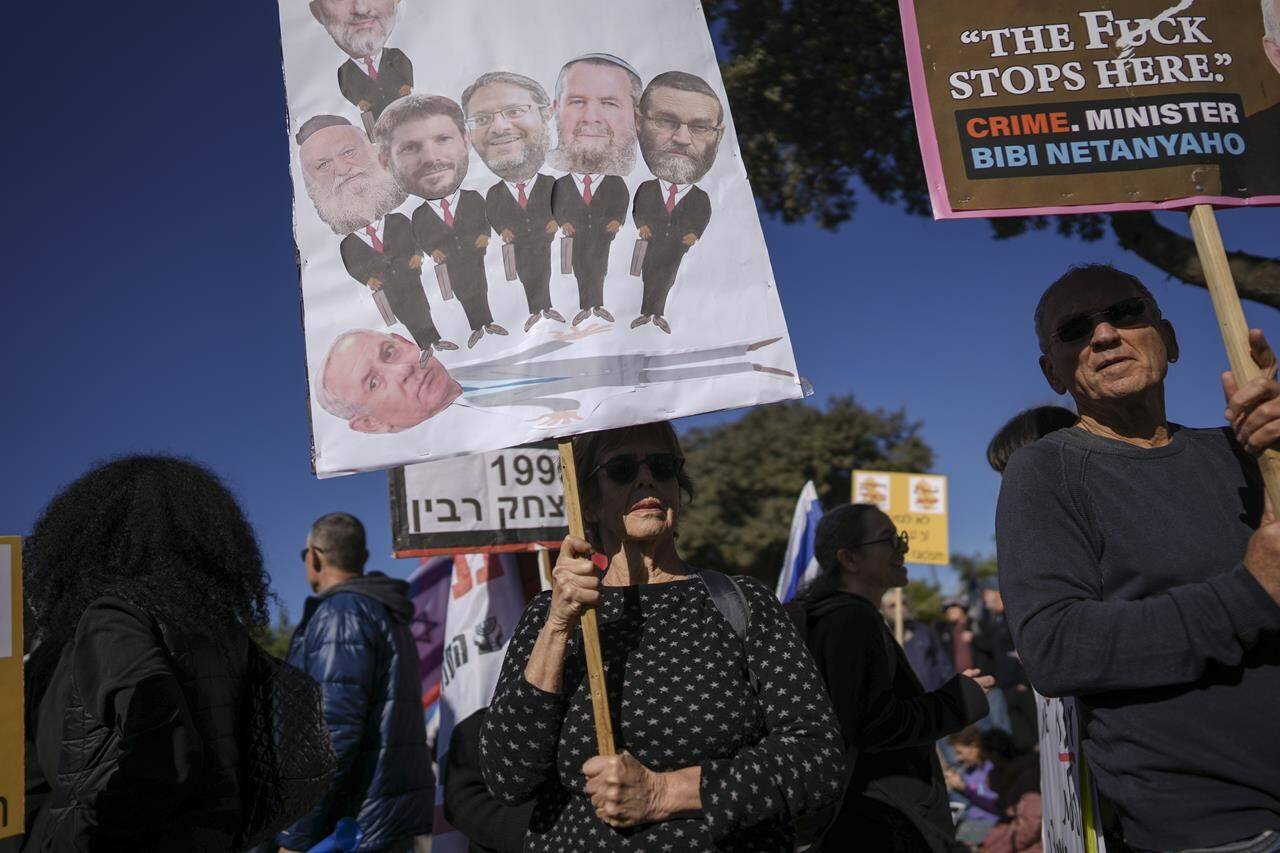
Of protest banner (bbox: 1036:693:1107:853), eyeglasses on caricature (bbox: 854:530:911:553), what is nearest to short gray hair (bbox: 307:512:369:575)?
eyeglasses on caricature (bbox: 854:530:911:553)

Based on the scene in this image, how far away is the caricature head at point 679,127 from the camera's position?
2744mm

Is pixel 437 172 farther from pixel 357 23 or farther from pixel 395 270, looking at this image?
pixel 357 23


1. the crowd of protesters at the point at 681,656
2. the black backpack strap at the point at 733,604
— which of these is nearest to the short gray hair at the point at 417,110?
the crowd of protesters at the point at 681,656

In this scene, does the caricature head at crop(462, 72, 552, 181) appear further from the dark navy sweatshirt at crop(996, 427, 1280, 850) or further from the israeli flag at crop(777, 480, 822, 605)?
the israeli flag at crop(777, 480, 822, 605)

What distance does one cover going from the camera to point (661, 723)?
2354mm

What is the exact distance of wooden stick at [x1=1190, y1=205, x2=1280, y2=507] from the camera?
2.06 metres

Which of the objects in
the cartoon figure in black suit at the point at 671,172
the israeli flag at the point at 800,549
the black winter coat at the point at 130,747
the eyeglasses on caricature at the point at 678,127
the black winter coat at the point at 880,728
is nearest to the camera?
the black winter coat at the point at 130,747

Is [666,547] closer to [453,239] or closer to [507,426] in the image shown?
[507,426]

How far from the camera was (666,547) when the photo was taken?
8.79 feet

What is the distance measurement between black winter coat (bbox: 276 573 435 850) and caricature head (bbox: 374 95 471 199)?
2.48 metres

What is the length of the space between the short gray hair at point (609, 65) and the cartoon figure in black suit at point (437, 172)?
273 mm

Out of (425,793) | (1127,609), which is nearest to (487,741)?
(1127,609)

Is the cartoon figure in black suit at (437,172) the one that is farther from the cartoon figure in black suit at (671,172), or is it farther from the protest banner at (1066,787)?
the protest banner at (1066,787)

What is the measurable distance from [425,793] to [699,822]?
9.56 ft
